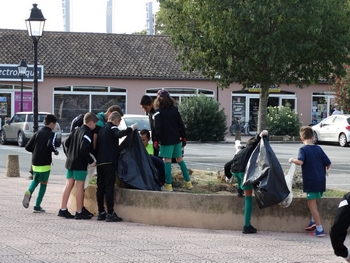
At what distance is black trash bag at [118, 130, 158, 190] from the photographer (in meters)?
11.6

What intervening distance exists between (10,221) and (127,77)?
118 ft

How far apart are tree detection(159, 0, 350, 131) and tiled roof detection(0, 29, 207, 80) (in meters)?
27.3

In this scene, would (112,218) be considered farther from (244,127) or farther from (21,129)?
(244,127)

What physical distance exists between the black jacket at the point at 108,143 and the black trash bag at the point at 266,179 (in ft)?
6.51

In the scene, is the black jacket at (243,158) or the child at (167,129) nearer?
the black jacket at (243,158)

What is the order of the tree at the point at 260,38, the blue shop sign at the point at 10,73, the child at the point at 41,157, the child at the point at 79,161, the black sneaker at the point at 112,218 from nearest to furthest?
the black sneaker at the point at 112,218
the child at the point at 79,161
the child at the point at 41,157
the tree at the point at 260,38
the blue shop sign at the point at 10,73

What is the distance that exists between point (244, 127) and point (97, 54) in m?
10.3

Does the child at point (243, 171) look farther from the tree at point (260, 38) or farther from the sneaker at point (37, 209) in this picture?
the tree at point (260, 38)

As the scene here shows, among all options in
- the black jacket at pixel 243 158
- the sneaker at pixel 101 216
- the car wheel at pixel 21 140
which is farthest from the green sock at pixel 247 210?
the car wheel at pixel 21 140

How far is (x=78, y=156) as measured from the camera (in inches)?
456

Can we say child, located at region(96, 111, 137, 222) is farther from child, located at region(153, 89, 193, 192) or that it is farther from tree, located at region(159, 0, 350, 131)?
tree, located at region(159, 0, 350, 131)

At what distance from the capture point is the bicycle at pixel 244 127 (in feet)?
155

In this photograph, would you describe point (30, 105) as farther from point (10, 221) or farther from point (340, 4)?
point (10, 221)

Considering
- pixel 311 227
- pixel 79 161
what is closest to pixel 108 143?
pixel 79 161
